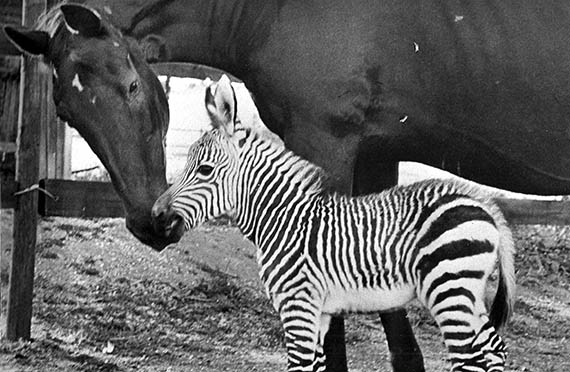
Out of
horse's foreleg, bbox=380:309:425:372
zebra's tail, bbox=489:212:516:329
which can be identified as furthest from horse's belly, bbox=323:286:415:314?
horse's foreleg, bbox=380:309:425:372

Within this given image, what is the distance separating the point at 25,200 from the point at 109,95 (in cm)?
99

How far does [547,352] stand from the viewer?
255 cm

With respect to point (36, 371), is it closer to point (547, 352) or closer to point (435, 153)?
point (435, 153)

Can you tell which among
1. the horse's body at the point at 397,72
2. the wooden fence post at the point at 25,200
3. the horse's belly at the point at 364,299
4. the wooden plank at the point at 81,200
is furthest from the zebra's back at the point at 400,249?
the wooden fence post at the point at 25,200

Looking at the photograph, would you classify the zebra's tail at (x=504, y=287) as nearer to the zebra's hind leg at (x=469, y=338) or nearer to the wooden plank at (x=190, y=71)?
the zebra's hind leg at (x=469, y=338)

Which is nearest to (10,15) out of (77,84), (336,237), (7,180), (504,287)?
(7,180)

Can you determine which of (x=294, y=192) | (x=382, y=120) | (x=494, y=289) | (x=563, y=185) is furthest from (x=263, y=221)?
(x=563, y=185)

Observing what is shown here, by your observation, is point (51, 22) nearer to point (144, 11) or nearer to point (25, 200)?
point (144, 11)

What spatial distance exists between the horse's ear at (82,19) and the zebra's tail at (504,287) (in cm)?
94

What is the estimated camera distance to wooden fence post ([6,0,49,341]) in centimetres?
259

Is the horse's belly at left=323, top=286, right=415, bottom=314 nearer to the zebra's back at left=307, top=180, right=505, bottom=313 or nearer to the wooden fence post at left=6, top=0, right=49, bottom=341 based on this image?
the zebra's back at left=307, top=180, right=505, bottom=313

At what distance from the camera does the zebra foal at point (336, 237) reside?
170 centimetres

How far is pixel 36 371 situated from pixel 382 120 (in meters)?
1.26

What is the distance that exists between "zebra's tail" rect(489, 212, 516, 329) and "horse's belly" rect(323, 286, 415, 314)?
220 millimetres
